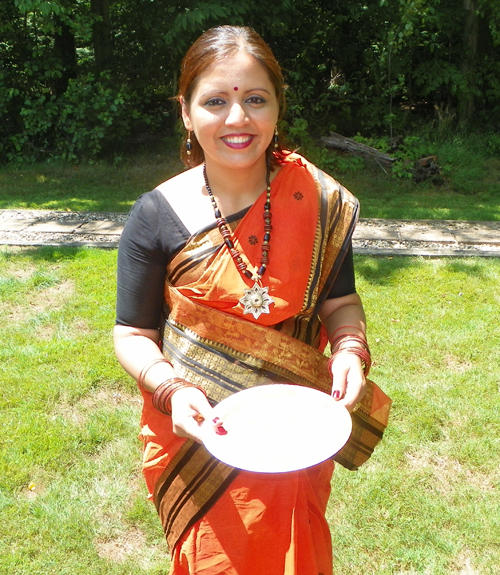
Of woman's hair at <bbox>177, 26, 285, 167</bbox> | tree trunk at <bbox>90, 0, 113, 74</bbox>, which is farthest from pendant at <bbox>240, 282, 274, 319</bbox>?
tree trunk at <bbox>90, 0, 113, 74</bbox>

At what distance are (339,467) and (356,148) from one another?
7.28 meters

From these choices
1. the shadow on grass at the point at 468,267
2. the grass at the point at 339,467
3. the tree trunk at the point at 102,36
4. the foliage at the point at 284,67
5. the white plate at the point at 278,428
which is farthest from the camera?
the tree trunk at the point at 102,36

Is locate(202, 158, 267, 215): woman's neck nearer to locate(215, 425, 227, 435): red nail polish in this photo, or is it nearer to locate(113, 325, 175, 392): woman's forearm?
locate(113, 325, 175, 392): woman's forearm

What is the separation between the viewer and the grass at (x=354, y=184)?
25.8 feet

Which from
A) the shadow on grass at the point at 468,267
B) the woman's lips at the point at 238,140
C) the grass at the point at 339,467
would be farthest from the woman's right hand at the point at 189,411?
the shadow on grass at the point at 468,267

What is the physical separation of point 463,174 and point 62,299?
6.18 m

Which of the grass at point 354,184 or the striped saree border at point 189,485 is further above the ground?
the striped saree border at point 189,485

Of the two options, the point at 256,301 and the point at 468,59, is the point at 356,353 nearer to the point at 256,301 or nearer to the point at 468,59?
the point at 256,301

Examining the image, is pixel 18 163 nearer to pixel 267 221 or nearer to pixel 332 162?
pixel 332 162

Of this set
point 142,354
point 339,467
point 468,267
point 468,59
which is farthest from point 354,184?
point 142,354

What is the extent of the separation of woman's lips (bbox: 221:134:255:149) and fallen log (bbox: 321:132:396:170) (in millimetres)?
8096

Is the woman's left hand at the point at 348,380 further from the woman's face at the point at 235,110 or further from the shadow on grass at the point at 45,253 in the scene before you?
the shadow on grass at the point at 45,253

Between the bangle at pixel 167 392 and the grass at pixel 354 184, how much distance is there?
6042 millimetres

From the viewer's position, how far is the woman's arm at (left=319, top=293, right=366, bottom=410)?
5.59 feet
